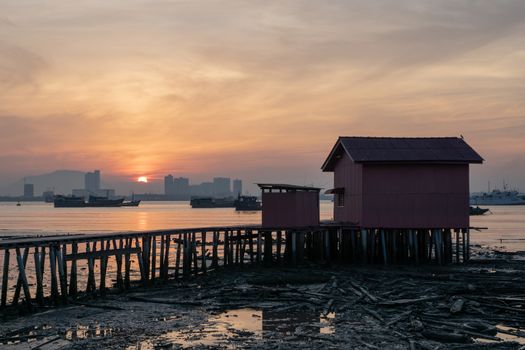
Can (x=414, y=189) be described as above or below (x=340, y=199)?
above

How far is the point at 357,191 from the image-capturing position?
35625 mm

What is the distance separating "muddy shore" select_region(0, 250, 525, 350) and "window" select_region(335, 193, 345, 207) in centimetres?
1103

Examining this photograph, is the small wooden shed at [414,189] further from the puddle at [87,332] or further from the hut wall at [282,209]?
the puddle at [87,332]

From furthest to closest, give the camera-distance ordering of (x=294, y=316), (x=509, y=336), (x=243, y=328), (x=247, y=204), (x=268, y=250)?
(x=247, y=204), (x=268, y=250), (x=294, y=316), (x=243, y=328), (x=509, y=336)

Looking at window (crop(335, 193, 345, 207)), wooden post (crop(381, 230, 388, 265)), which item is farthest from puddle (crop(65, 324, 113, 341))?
window (crop(335, 193, 345, 207))

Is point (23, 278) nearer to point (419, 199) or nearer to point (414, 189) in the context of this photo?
point (414, 189)

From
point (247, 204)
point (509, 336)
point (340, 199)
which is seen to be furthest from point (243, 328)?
point (247, 204)

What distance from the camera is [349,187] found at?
37.3 meters

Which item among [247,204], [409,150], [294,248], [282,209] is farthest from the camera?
[247,204]

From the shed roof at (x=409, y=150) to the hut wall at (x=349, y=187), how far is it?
928 mm

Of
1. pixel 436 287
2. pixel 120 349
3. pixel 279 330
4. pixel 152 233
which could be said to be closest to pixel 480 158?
pixel 436 287

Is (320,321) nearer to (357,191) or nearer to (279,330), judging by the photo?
(279,330)

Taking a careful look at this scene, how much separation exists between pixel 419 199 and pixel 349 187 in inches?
177

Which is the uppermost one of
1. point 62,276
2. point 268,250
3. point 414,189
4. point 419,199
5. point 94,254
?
point 414,189
